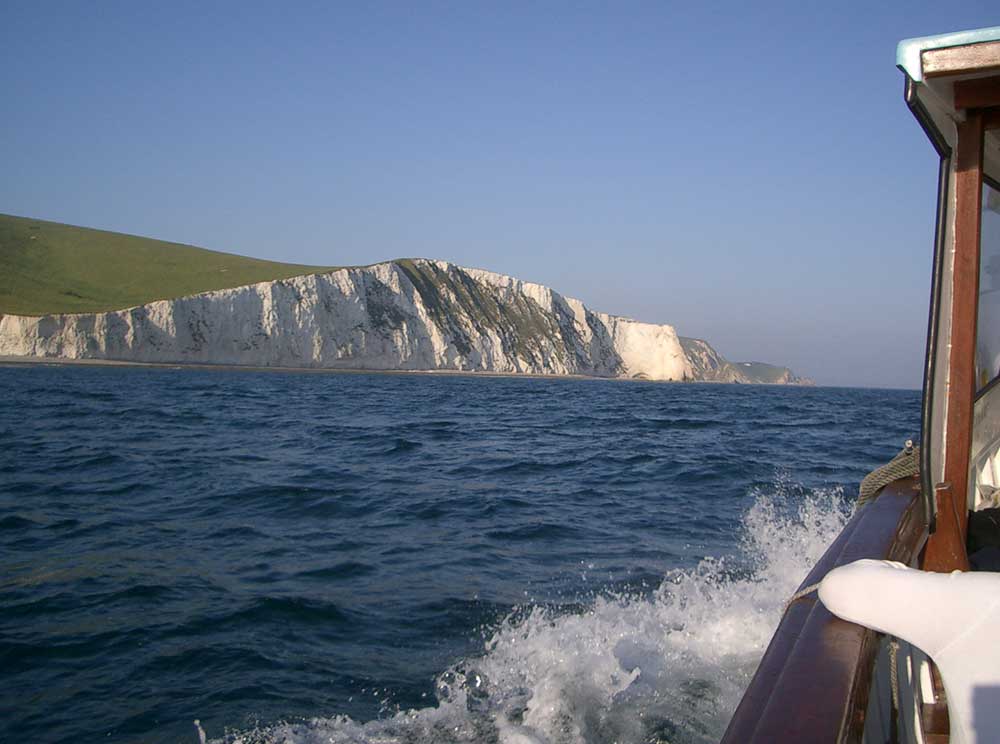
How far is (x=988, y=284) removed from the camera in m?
2.77

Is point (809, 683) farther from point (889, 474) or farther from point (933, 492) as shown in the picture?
point (889, 474)

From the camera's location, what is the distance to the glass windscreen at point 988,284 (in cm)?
275

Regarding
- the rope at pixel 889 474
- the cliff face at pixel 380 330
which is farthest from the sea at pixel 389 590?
the cliff face at pixel 380 330

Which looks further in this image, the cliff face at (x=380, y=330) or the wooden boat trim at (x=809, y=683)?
the cliff face at (x=380, y=330)

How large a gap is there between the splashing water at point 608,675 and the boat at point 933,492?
155 centimetres

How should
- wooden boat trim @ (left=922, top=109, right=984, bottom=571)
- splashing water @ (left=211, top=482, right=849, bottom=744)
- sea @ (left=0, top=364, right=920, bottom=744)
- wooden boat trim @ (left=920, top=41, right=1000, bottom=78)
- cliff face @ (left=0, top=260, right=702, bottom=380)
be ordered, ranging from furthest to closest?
1. cliff face @ (left=0, top=260, right=702, bottom=380)
2. sea @ (left=0, top=364, right=920, bottom=744)
3. splashing water @ (left=211, top=482, right=849, bottom=744)
4. wooden boat trim @ (left=922, top=109, right=984, bottom=571)
5. wooden boat trim @ (left=920, top=41, right=1000, bottom=78)

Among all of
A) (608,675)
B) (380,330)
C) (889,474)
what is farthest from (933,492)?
(380,330)

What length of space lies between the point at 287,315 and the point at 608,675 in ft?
233

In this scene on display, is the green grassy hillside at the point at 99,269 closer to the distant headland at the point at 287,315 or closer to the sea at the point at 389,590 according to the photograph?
the distant headland at the point at 287,315

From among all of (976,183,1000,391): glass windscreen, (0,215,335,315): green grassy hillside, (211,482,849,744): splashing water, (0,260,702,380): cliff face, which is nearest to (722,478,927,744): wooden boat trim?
(976,183,1000,391): glass windscreen

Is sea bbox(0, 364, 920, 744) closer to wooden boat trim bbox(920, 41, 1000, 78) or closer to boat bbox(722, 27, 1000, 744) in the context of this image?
boat bbox(722, 27, 1000, 744)

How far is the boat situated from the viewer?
1.73 meters

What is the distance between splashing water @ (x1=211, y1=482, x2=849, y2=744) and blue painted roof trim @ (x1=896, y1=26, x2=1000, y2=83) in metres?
3.05

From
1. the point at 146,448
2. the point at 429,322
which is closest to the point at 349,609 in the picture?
the point at 146,448
